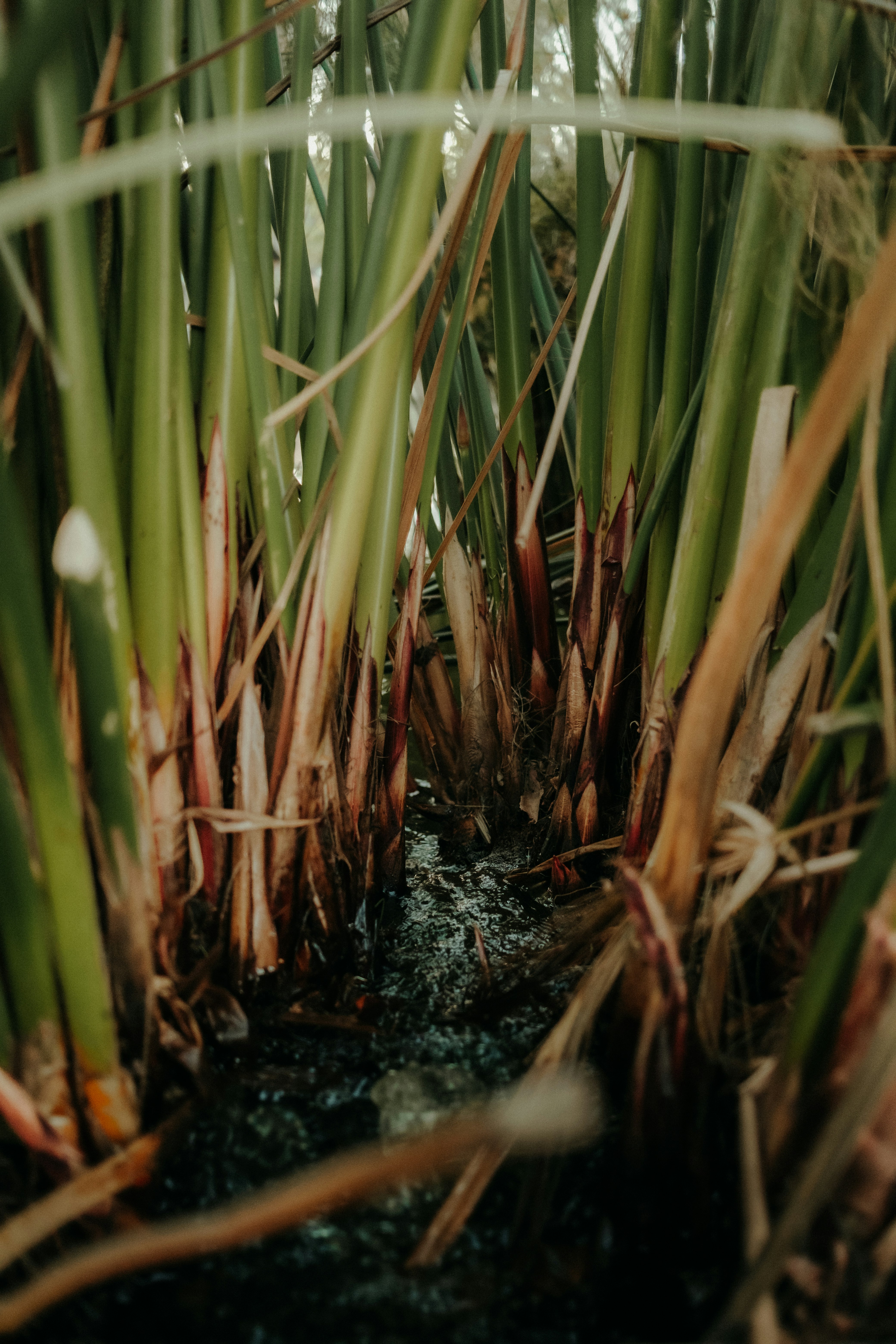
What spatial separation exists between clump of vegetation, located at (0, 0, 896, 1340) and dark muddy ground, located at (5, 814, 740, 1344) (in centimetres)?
2

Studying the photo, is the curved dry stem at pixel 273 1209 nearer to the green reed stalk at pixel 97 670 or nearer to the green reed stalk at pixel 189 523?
the green reed stalk at pixel 97 670

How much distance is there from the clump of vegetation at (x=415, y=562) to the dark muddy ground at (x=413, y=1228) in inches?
0.8

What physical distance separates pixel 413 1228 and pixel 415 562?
0.40 meters

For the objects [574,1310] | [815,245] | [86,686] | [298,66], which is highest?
[298,66]

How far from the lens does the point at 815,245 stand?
18.3 inches

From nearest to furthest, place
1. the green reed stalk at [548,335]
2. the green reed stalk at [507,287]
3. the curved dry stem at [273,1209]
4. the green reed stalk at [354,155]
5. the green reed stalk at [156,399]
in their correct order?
1. the curved dry stem at [273,1209]
2. the green reed stalk at [156,399]
3. the green reed stalk at [354,155]
4. the green reed stalk at [507,287]
5. the green reed stalk at [548,335]

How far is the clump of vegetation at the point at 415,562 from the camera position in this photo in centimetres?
28

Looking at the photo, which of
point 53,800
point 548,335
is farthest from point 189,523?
point 548,335

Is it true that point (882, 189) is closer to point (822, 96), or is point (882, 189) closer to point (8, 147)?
point (822, 96)

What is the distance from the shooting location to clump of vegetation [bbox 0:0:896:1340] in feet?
0.91

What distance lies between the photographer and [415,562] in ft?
1.90

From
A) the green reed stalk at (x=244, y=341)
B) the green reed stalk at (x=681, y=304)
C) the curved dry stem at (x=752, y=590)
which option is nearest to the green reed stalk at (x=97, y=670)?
the green reed stalk at (x=244, y=341)

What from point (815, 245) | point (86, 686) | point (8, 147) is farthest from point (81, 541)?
point (815, 245)

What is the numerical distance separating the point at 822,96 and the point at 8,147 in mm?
420
